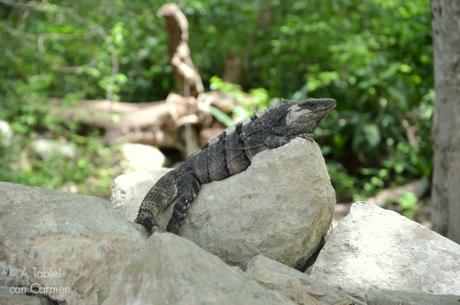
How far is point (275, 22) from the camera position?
14688 mm

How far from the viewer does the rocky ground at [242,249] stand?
10.9ft

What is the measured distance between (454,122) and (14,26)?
10540 mm

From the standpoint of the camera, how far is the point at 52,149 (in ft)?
39.6

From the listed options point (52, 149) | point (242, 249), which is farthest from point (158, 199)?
point (52, 149)

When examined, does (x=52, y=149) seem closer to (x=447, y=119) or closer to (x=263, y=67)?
(x=263, y=67)

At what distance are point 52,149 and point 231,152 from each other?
7.82 metres

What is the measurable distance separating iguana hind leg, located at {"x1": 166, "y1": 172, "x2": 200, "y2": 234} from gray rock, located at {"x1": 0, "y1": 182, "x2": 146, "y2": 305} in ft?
2.27

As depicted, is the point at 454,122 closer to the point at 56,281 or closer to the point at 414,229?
the point at 414,229

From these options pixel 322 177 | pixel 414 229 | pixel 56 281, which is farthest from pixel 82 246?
pixel 414 229

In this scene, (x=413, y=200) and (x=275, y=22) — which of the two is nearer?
(x=413, y=200)

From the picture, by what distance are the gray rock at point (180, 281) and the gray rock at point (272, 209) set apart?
120cm

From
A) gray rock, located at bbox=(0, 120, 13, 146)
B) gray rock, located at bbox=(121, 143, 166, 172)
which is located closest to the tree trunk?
gray rock, located at bbox=(121, 143, 166, 172)

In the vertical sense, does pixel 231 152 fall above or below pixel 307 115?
below

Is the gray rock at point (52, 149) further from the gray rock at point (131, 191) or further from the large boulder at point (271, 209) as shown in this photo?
the large boulder at point (271, 209)
